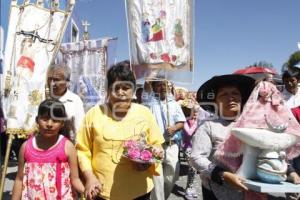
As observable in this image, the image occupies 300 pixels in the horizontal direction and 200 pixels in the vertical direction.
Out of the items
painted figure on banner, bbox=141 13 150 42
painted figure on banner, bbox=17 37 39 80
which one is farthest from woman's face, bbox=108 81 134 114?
painted figure on banner, bbox=141 13 150 42

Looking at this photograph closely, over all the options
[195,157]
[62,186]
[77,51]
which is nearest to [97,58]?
[77,51]

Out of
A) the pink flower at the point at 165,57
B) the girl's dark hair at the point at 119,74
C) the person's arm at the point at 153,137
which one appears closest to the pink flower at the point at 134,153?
the person's arm at the point at 153,137

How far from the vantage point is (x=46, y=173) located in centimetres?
259

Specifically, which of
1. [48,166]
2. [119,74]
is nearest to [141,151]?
[119,74]

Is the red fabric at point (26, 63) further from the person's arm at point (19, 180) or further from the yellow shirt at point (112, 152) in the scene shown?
the yellow shirt at point (112, 152)

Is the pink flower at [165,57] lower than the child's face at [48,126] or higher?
higher

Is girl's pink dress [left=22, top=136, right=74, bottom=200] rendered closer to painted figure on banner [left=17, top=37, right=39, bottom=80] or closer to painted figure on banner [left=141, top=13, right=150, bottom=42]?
painted figure on banner [left=17, top=37, right=39, bottom=80]

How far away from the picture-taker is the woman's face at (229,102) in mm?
2205

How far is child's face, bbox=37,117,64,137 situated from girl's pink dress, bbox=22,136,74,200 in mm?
95

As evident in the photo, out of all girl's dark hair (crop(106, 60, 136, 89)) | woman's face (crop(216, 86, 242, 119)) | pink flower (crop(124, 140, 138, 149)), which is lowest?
pink flower (crop(124, 140, 138, 149))

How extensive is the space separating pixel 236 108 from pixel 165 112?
2565mm

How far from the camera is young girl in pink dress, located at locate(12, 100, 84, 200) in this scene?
259cm

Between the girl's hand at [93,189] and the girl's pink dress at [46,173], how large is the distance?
41 centimetres

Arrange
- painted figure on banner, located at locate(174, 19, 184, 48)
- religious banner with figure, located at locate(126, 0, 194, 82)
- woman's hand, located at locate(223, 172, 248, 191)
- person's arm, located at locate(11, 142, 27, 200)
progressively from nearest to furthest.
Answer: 1. woman's hand, located at locate(223, 172, 248, 191)
2. person's arm, located at locate(11, 142, 27, 200)
3. religious banner with figure, located at locate(126, 0, 194, 82)
4. painted figure on banner, located at locate(174, 19, 184, 48)
